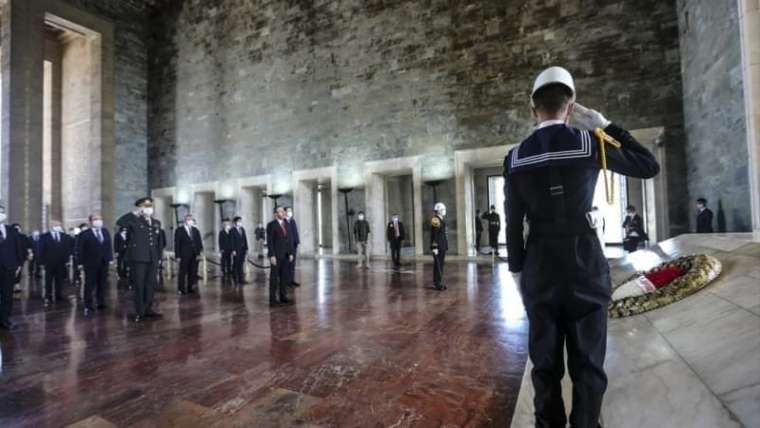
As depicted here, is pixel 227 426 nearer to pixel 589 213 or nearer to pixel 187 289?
pixel 589 213

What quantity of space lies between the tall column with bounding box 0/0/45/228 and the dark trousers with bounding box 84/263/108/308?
12.7m

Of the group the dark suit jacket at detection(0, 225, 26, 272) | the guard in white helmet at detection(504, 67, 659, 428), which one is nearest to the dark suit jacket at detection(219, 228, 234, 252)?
the dark suit jacket at detection(0, 225, 26, 272)

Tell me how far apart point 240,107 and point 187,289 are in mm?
11596

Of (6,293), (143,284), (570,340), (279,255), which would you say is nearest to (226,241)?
(279,255)

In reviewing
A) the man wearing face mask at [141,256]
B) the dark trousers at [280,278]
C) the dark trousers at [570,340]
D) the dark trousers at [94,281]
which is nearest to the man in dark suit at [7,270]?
the dark trousers at [94,281]

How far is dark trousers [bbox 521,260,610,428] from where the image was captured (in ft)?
4.93

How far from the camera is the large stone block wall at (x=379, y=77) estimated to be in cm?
1086

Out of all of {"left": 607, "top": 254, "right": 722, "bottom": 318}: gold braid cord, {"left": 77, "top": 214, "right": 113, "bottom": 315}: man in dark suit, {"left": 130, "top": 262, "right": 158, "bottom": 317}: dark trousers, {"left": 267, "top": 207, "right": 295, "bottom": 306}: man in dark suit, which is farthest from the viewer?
{"left": 77, "top": 214, "right": 113, "bottom": 315}: man in dark suit

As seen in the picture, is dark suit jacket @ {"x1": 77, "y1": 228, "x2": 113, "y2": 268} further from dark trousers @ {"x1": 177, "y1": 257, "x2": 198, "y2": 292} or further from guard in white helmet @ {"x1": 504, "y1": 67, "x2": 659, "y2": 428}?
guard in white helmet @ {"x1": 504, "y1": 67, "x2": 659, "y2": 428}

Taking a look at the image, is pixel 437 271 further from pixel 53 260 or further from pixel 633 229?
pixel 53 260

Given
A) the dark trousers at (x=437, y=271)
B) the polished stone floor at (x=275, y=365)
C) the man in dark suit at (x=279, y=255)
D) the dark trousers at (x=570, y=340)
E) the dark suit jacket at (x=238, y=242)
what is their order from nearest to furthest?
the dark trousers at (x=570, y=340) → the polished stone floor at (x=275, y=365) → the man in dark suit at (x=279, y=255) → the dark trousers at (x=437, y=271) → the dark suit jacket at (x=238, y=242)

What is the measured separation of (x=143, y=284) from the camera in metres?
5.58

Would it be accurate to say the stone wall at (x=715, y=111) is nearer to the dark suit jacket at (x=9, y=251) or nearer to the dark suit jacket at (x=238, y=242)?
the dark suit jacket at (x=238, y=242)

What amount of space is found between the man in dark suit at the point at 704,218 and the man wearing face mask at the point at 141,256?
11.0m
